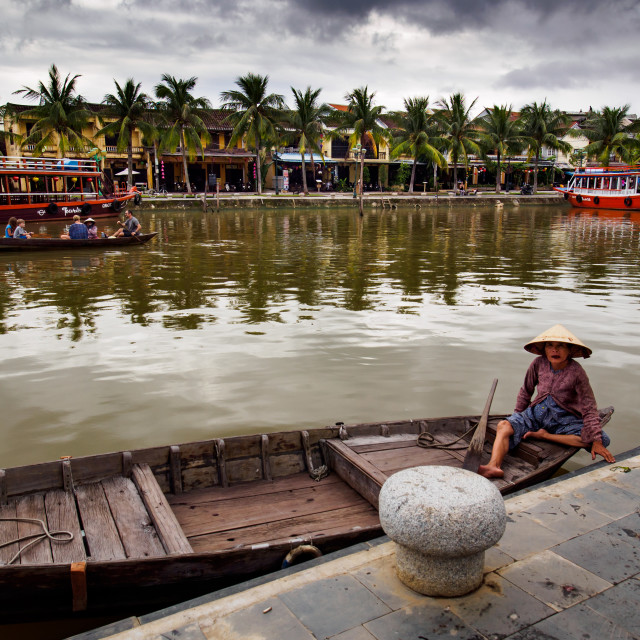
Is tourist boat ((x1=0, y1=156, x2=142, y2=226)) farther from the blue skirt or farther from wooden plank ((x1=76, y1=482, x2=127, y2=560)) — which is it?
the blue skirt

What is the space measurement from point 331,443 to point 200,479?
125cm

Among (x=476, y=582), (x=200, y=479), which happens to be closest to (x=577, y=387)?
(x=476, y=582)

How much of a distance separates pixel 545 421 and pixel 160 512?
3723 mm

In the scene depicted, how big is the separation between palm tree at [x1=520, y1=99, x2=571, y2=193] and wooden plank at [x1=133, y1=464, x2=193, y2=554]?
53123 mm

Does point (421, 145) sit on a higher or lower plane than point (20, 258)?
higher

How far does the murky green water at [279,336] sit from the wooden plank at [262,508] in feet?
6.47

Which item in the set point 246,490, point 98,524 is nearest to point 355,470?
point 246,490

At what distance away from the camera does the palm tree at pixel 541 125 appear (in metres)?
51.4

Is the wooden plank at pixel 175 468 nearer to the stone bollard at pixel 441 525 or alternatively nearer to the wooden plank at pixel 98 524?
the wooden plank at pixel 98 524

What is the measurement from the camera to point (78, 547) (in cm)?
411

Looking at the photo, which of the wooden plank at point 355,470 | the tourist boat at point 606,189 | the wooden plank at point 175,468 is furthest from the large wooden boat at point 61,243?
the tourist boat at point 606,189

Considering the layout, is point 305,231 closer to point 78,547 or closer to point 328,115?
point 328,115

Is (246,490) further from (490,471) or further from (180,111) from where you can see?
(180,111)

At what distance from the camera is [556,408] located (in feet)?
18.6
